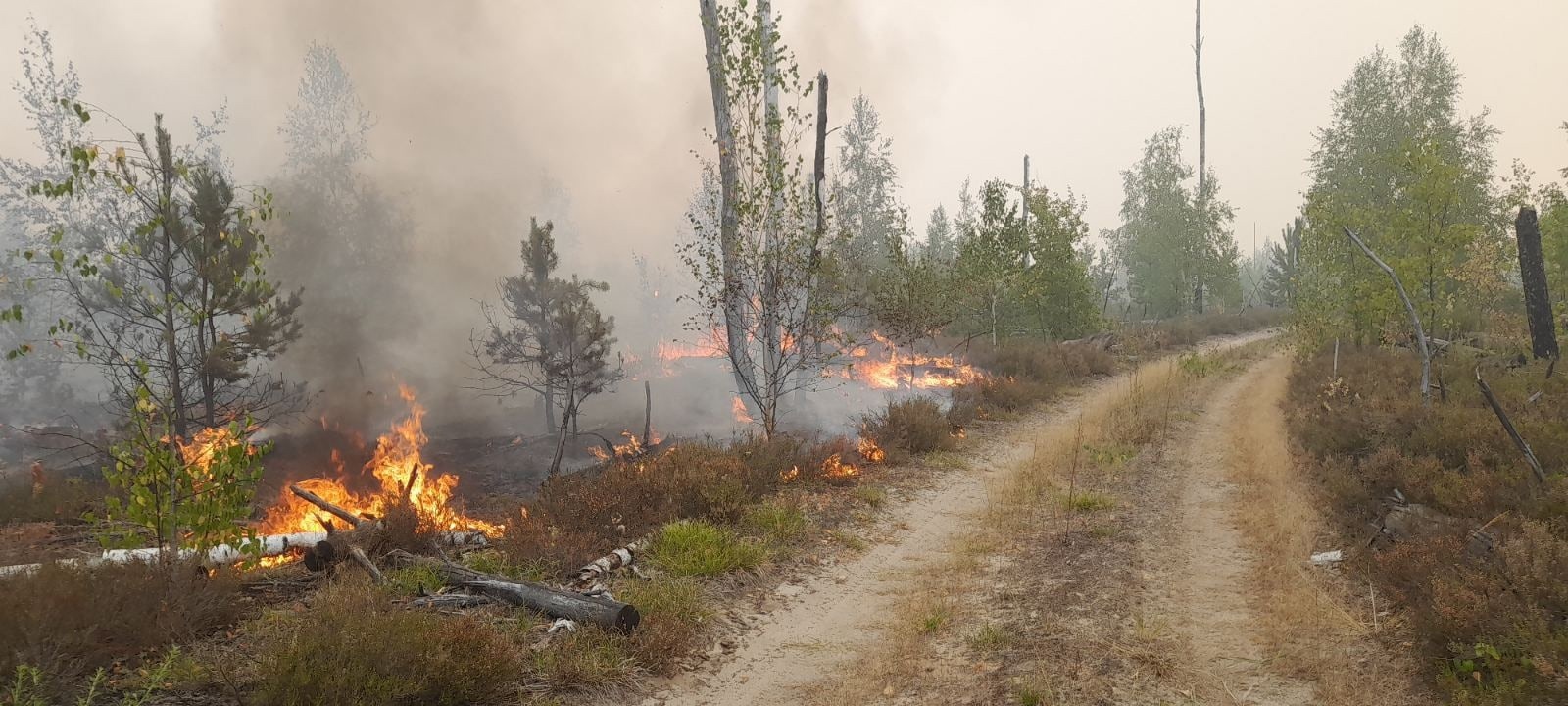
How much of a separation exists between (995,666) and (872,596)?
1.97 metres

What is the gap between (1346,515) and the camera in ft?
29.8

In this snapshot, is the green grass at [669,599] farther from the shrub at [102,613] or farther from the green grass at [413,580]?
the shrub at [102,613]

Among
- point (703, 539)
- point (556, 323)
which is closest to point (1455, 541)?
point (703, 539)

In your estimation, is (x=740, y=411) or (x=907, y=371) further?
(x=907, y=371)

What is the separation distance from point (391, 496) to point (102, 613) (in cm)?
373

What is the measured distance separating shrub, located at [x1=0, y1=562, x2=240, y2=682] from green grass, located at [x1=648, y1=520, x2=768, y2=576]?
391 centimetres

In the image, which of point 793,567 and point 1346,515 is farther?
point 1346,515

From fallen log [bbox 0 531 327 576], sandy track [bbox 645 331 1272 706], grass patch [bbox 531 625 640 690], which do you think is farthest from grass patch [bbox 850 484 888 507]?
fallen log [bbox 0 531 327 576]

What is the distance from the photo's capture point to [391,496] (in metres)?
8.51

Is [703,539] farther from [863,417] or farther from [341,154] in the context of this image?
[341,154]

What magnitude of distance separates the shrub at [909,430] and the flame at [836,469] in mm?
1720

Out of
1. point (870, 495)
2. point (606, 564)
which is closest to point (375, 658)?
point (606, 564)

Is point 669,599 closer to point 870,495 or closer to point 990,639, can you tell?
point 990,639

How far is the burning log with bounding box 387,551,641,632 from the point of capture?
6.16 metres
